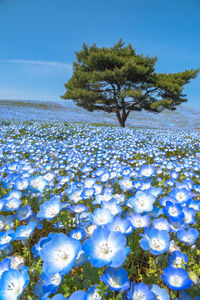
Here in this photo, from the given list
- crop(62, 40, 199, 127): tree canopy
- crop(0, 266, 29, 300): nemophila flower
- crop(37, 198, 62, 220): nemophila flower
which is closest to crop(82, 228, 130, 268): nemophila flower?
crop(0, 266, 29, 300): nemophila flower

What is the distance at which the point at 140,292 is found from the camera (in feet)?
3.24

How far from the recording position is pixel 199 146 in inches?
339

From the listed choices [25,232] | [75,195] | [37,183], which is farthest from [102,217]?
[37,183]

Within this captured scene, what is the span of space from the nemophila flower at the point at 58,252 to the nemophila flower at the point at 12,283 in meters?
0.14

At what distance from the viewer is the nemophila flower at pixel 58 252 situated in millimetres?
978

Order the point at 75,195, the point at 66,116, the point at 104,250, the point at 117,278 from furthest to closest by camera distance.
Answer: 1. the point at 66,116
2. the point at 75,195
3. the point at 104,250
4. the point at 117,278

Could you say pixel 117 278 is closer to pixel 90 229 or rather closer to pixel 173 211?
pixel 90 229

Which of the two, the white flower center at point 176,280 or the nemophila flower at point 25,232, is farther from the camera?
the nemophila flower at point 25,232

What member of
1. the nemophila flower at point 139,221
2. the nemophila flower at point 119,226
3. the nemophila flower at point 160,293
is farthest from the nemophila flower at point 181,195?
the nemophila flower at point 160,293

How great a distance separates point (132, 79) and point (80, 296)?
2181 centimetres

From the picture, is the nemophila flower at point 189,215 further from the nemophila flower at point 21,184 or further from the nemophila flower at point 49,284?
the nemophila flower at point 21,184

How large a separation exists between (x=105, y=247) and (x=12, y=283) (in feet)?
1.97

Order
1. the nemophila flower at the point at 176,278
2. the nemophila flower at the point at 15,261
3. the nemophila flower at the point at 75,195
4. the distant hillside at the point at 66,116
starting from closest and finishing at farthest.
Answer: the nemophila flower at the point at 176,278 → the nemophila flower at the point at 15,261 → the nemophila flower at the point at 75,195 → the distant hillside at the point at 66,116

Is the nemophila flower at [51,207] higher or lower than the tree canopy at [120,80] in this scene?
lower
